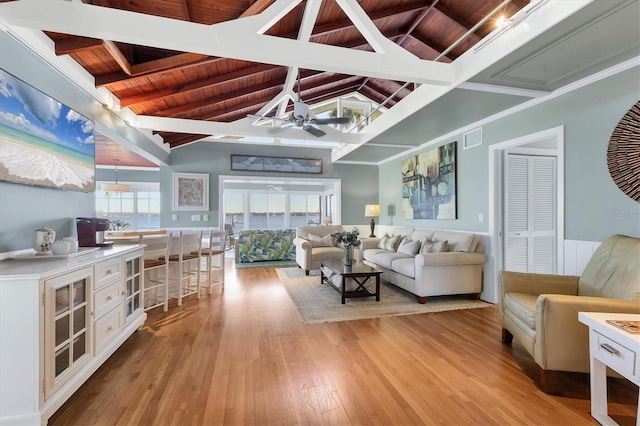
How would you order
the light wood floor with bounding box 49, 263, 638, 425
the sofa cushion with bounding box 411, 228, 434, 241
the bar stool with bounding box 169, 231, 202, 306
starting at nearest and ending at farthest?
the light wood floor with bounding box 49, 263, 638, 425 < the bar stool with bounding box 169, 231, 202, 306 < the sofa cushion with bounding box 411, 228, 434, 241

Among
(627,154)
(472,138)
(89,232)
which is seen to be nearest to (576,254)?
(627,154)

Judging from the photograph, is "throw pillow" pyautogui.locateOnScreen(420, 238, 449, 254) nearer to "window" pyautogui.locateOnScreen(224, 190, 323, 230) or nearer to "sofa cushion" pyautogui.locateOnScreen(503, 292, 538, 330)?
"sofa cushion" pyautogui.locateOnScreen(503, 292, 538, 330)

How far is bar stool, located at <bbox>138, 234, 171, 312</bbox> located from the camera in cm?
359

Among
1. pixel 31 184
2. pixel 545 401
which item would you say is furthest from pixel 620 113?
pixel 31 184

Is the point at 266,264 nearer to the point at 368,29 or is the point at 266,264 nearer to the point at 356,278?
the point at 356,278

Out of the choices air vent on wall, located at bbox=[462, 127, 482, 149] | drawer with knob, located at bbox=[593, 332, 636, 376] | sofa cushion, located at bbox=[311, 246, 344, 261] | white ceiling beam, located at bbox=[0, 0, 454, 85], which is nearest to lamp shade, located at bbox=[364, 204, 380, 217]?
sofa cushion, located at bbox=[311, 246, 344, 261]

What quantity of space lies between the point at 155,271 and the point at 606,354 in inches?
175

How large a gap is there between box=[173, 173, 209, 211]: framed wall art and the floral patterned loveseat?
1.21 m

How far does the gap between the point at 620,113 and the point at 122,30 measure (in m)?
4.20

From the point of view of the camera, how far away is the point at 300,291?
4.47 meters

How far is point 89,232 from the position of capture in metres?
2.73

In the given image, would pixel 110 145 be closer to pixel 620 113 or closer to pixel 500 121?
pixel 500 121

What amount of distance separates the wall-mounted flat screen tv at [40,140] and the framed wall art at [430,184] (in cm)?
494

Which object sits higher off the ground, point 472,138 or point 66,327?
point 472,138
